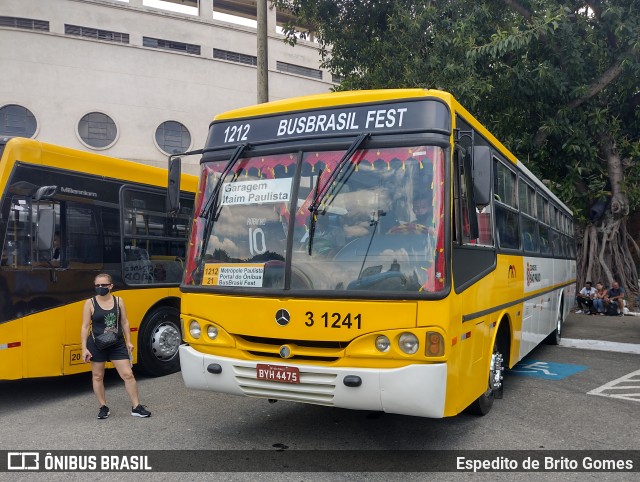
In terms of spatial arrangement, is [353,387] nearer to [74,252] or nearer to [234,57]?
[74,252]

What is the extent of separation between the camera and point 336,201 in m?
4.48

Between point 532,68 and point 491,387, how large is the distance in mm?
10275

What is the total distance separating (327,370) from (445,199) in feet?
5.01

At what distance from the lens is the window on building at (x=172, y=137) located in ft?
100

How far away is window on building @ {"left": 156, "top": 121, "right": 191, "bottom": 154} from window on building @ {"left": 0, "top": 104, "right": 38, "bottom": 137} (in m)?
5.90

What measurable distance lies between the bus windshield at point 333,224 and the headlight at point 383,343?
34cm

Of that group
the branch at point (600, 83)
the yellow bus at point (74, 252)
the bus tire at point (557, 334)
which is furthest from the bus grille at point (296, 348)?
the branch at point (600, 83)

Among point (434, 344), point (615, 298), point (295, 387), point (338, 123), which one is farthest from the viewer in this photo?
point (615, 298)

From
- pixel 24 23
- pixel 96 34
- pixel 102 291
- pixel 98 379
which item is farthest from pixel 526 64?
pixel 24 23

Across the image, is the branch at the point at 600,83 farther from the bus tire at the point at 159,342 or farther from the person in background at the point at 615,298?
the bus tire at the point at 159,342

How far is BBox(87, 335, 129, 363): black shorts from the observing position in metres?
5.89

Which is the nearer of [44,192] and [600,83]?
[44,192]

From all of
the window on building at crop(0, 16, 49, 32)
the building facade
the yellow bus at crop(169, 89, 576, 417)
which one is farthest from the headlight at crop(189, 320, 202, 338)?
the window on building at crop(0, 16, 49, 32)

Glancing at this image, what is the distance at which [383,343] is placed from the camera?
419 centimetres
